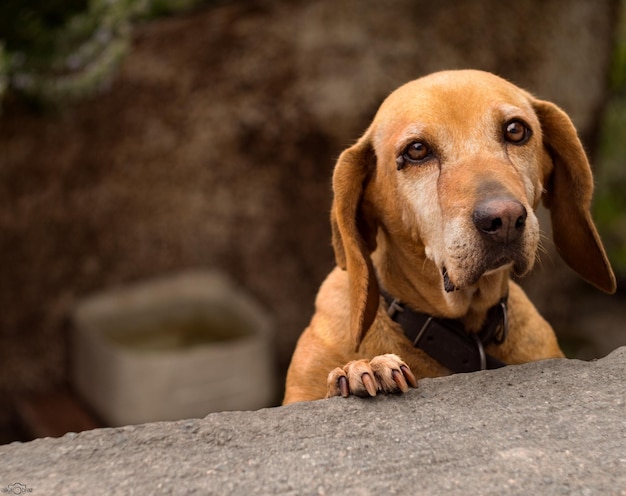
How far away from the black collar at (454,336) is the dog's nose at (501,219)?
50cm

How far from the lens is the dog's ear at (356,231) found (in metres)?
2.68

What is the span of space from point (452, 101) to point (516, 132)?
0.22 metres

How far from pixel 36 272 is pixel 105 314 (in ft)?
1.94

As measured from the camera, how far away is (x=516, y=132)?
261cm

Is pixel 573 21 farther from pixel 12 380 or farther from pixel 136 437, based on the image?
pixel 136 437

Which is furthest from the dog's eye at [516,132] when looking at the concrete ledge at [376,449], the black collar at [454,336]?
the concrete ledge at [376,449]

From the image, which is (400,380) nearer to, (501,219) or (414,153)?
(501,219)

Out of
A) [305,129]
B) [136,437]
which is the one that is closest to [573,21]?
[305,129]

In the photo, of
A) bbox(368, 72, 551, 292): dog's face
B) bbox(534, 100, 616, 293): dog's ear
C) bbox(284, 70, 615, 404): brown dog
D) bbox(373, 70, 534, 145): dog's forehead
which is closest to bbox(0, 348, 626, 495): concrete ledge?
bbox(284, 70, 615, 404): brown dog

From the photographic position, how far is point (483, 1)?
6609 mm

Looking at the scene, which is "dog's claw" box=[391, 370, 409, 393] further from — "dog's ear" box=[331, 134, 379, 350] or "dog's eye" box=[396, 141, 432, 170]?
"dog's eye" box=[396, 141, 432, 170]

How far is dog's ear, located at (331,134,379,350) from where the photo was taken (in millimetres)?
2684

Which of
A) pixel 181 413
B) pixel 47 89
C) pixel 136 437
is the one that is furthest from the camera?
pixel 181 413

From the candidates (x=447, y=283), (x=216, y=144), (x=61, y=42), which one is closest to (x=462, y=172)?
(x=447, y=283)
